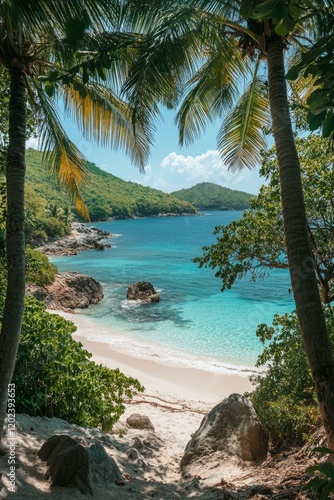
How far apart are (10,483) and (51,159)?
4799 mm

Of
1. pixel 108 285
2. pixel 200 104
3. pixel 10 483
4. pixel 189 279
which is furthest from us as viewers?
pixel 189 279

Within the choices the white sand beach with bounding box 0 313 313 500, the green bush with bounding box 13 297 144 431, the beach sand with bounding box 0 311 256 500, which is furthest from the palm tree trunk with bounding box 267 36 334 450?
the green bush with bounding box 13 297 144 431

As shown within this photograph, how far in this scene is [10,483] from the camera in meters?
3.70

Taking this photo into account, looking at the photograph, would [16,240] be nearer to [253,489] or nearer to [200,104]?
[253,489]

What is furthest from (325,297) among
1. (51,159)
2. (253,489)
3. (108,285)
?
(108,285)

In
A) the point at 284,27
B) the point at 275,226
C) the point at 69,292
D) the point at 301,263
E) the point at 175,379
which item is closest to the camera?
the point at 284,27

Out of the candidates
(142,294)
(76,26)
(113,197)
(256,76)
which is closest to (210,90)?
(256,76)

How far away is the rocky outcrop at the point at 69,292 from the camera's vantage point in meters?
23.4

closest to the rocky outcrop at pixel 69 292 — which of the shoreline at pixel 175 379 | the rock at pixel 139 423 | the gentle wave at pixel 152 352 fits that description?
the gentle wave at pixel 152 352

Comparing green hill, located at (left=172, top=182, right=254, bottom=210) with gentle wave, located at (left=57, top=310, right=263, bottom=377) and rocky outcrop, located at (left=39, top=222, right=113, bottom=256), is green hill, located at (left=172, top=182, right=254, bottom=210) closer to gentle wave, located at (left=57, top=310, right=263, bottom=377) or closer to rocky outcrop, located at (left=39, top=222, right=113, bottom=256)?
rocky outcrop, located at (left=39, top=222, right=113, bottom=256)

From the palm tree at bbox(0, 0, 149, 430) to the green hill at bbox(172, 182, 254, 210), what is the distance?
153410mm

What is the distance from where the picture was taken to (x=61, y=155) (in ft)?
22.1

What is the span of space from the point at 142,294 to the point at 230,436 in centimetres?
2110

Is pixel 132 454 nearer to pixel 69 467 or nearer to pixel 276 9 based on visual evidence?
pixel 69 467
